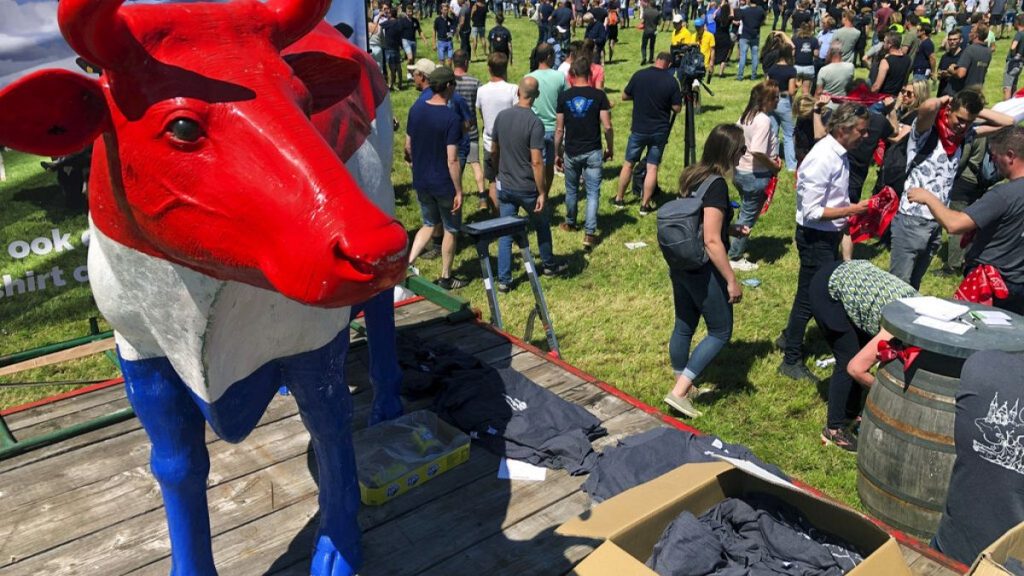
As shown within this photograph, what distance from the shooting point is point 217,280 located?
2100 millimetres

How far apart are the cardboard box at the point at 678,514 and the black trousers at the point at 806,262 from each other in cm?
267

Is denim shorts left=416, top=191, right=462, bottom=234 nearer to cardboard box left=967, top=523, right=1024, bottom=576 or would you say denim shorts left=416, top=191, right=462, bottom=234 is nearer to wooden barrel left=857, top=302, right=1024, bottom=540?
wooden barrel left=857, top=302, right=1024, bottom=540

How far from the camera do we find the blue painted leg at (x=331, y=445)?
276 cm

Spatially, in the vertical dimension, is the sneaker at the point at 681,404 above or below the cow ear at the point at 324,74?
below

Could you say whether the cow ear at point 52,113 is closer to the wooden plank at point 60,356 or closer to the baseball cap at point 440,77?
the wooden plank at point 60,356

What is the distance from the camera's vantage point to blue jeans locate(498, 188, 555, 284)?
7.35 metres

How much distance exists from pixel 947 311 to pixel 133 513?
3819 mm

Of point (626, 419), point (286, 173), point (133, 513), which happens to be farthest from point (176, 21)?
point (626, 419)

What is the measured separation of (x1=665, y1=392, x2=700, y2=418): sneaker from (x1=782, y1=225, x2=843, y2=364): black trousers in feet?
3.44

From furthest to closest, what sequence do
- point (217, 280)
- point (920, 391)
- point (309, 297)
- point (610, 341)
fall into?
1. point (610, 341)
2. point (920, 391)
3. point (217, 280)
4. point (309, 297)

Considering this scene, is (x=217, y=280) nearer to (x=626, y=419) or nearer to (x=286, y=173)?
(x=286, y=173)

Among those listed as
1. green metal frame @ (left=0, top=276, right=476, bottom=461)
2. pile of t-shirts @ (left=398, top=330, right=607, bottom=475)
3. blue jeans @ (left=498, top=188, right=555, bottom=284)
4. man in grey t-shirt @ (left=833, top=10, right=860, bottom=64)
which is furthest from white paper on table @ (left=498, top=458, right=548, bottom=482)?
man in grey t-shirt @ (left=833, top=10, right=860, bottom=64)

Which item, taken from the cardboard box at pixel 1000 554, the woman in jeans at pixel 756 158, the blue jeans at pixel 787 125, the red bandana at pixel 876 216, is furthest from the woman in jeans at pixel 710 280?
the blue jeans at pixel 787 125

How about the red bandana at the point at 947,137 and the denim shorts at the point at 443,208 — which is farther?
the denim shorts at the point at 443,208
